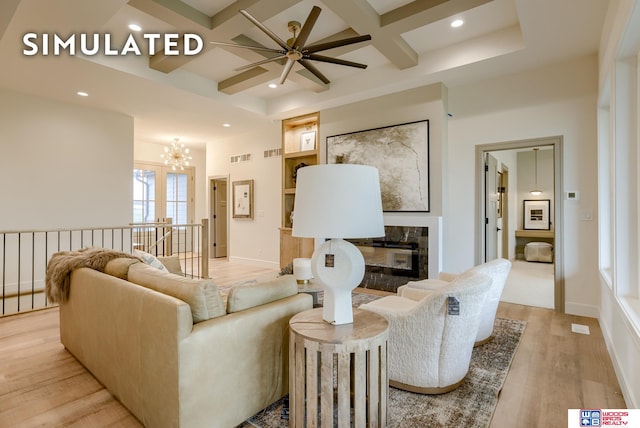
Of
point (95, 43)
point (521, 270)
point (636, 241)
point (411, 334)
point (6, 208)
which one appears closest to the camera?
point (411, 334)

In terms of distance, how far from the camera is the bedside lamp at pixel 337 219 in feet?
5.31

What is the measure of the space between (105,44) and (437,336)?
4558mm

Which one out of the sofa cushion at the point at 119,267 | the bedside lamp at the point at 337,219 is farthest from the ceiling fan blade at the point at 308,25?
the sofa cushion at the point at 119,267

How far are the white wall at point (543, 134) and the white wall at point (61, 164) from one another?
18.2ft

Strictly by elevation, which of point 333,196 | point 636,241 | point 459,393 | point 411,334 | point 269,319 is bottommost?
point 459,393

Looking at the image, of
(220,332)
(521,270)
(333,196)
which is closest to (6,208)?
(220,332)

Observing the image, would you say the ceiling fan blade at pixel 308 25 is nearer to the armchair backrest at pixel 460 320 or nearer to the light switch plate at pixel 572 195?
the armchair backrest at pixel 460 320

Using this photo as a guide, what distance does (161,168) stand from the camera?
28.4 ft

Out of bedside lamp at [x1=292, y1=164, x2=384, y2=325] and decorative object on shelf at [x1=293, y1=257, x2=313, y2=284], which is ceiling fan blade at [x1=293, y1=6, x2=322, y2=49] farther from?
decorative object on shelf at [x1=293, y1=257, x2=313, y2=284]

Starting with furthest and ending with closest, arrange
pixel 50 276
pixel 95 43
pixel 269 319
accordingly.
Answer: pixel 95 43 < pixel 50 276 < pixel 269 319

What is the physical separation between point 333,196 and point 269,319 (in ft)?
2.75

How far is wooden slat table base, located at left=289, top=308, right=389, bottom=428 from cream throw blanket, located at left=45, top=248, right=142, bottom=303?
1.65 meters

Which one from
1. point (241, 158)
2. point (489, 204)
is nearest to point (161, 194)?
point (241, 158)

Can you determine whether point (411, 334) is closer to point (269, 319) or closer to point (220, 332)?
point (269, 319)
